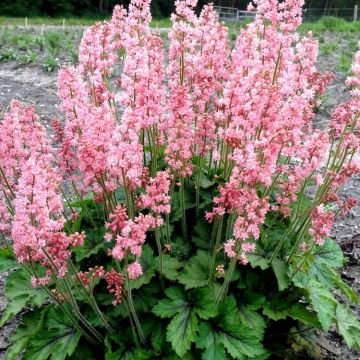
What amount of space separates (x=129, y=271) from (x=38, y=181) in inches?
30.3

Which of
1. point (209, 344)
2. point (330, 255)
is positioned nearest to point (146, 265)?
point (209, 344)

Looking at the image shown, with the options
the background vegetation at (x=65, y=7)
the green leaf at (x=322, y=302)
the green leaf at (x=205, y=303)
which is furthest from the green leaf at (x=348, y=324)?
the background vegetation at (x=65, y=7)

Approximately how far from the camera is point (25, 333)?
4.20 meters

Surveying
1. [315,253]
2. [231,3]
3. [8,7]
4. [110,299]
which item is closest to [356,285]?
[315,253]

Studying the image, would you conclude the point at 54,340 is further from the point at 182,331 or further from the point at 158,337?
the point at 182,331

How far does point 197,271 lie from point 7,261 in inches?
70.4

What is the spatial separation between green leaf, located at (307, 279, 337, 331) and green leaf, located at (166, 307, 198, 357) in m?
0.95

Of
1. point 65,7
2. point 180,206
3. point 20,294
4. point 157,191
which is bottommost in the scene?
point 65,7

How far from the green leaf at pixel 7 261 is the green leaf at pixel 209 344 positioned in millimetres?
1811

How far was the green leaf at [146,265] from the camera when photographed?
3.74 meters

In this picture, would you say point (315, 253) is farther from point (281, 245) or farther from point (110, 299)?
point (110, 299)

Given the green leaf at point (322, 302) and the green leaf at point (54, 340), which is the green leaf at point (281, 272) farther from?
the green leaf at point (54, 340)

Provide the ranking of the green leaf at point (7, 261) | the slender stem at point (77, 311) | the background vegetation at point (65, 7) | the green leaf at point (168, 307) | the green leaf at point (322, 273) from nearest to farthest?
the slender stem at point (77, 311) < the green leaf at point (168, 307) < the green leaf at point (322, 273) < the green leaf at point (7, 261) < the background vegetation at point (65, 7)

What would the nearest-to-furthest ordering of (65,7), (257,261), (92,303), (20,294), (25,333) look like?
(92,303) < (257,261) < (20,294) < (25,333) < (65,7)
